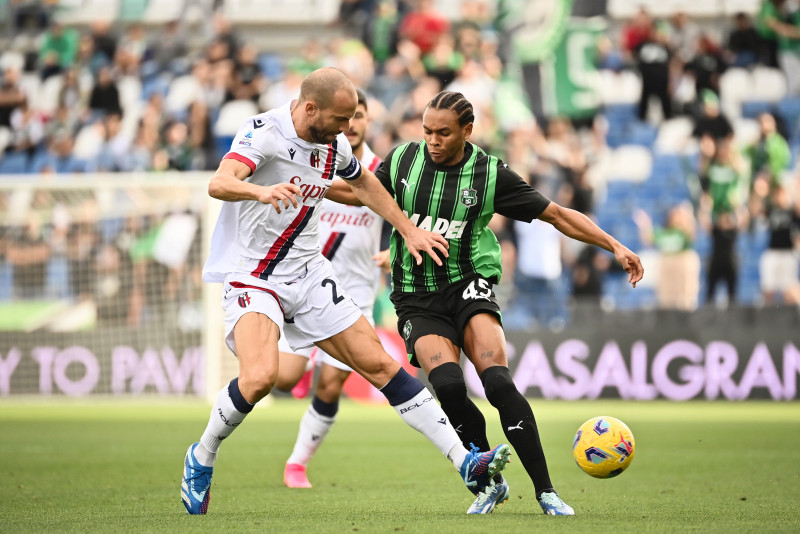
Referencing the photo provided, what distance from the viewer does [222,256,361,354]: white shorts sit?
661 cm

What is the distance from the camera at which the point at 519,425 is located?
250 inches

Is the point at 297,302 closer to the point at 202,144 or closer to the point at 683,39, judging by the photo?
the point at 202,144

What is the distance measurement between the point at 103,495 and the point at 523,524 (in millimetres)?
2964

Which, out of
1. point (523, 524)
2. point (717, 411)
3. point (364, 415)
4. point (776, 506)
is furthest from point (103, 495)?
point (717, 411)

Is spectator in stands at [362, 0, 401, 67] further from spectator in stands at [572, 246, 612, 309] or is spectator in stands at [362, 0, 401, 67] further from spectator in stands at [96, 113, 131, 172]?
spectator in stands at [572, 246, 612, 309]

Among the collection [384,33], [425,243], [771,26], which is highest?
[771,26]

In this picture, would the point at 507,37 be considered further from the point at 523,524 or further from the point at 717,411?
the point at 523,524

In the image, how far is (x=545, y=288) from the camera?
17000 millimetres

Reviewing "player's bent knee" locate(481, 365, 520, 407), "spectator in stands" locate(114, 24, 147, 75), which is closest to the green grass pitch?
"player's bent knee" locate(481, 365, 520, 407)

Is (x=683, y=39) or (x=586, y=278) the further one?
(x=683, y=39)

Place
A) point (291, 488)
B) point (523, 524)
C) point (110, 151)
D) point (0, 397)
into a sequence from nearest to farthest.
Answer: point (523, 524) → point (291, 488) → point (0, 397) → point (110, 151)

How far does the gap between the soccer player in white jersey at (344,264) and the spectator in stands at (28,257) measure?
30.9 feet

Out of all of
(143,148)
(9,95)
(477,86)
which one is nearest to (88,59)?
(9,95)

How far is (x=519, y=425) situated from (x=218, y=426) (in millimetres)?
1663
